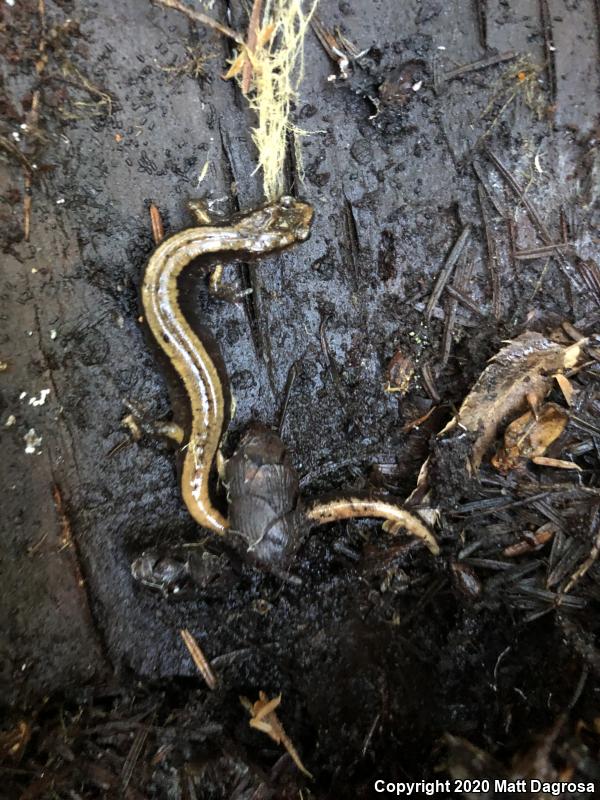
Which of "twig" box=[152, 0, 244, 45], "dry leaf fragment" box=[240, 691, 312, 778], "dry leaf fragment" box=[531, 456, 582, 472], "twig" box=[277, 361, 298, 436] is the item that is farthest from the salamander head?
"dry leaf fragment" box=[240, 691, 312, 778]

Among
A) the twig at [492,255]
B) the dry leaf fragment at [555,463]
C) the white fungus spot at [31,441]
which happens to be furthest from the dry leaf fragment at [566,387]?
the white fungus spot at [31,441]

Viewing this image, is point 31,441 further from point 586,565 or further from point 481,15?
point 481,15

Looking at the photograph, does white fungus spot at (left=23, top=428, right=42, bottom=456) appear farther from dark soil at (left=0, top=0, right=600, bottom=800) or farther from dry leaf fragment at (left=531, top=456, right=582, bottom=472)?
dry leaf fragment at (left=531, top=456, right=582, bottom=472)

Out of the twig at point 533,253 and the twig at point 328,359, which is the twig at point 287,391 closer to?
the twig at point 328,359

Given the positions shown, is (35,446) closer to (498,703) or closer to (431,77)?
(498,703)

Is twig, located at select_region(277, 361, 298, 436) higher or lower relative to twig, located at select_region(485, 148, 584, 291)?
lower
